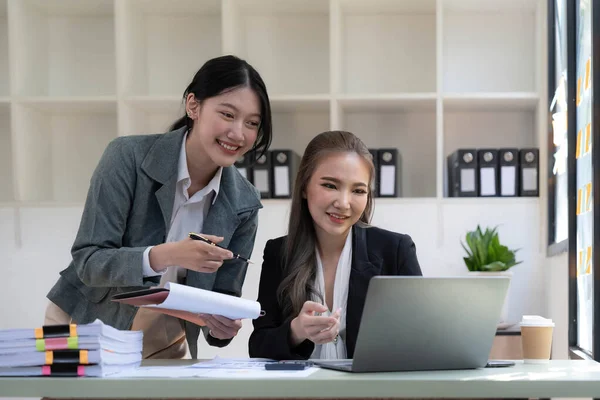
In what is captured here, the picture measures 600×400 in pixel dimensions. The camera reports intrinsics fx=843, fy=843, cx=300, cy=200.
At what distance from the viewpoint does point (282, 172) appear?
12.4 feet

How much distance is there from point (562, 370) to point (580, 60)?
1.89 meters

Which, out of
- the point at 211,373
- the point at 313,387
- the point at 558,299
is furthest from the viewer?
the point at 558,299

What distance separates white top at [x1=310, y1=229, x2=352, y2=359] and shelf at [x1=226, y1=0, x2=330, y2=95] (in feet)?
7.50

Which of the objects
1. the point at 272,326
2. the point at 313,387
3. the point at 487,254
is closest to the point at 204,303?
the point at 313,387

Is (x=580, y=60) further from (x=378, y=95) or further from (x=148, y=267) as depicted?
(x=148, y=267)

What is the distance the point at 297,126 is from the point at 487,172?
945 mm

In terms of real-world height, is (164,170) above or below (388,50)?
below

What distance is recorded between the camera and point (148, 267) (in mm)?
1708

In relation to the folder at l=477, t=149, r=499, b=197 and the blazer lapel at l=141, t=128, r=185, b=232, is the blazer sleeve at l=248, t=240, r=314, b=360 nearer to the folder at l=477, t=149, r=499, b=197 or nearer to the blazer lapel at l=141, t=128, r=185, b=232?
the blazer lapel at l=141, t=128, r=185, b=232

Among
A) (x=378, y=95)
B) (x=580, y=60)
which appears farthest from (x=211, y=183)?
(x=378, y=95)

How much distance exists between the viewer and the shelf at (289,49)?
4141mm

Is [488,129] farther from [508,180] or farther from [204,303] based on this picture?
[204,303]

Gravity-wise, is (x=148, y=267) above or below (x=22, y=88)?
below

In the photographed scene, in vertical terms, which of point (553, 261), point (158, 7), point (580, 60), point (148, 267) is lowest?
point (553, 261)
